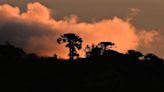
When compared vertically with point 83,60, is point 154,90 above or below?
below

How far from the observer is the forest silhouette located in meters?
172

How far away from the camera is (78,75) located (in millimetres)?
179875

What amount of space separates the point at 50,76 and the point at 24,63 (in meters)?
12.0

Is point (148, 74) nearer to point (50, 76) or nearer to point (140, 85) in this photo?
point (140, 85)

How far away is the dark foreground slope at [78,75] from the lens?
563ft

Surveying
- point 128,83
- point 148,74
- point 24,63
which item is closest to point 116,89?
point 128,83

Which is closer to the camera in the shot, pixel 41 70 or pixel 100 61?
pixel 41 70

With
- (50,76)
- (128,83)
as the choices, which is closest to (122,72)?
(128,83)

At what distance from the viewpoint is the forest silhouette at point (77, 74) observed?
171750 mm

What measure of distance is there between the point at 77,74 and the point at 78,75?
101cm

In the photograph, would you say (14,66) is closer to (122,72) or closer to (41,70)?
(41,70)

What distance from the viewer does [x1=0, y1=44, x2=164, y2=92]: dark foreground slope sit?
17150 cm

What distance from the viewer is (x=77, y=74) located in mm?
180750

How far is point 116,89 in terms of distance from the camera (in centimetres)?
17188
